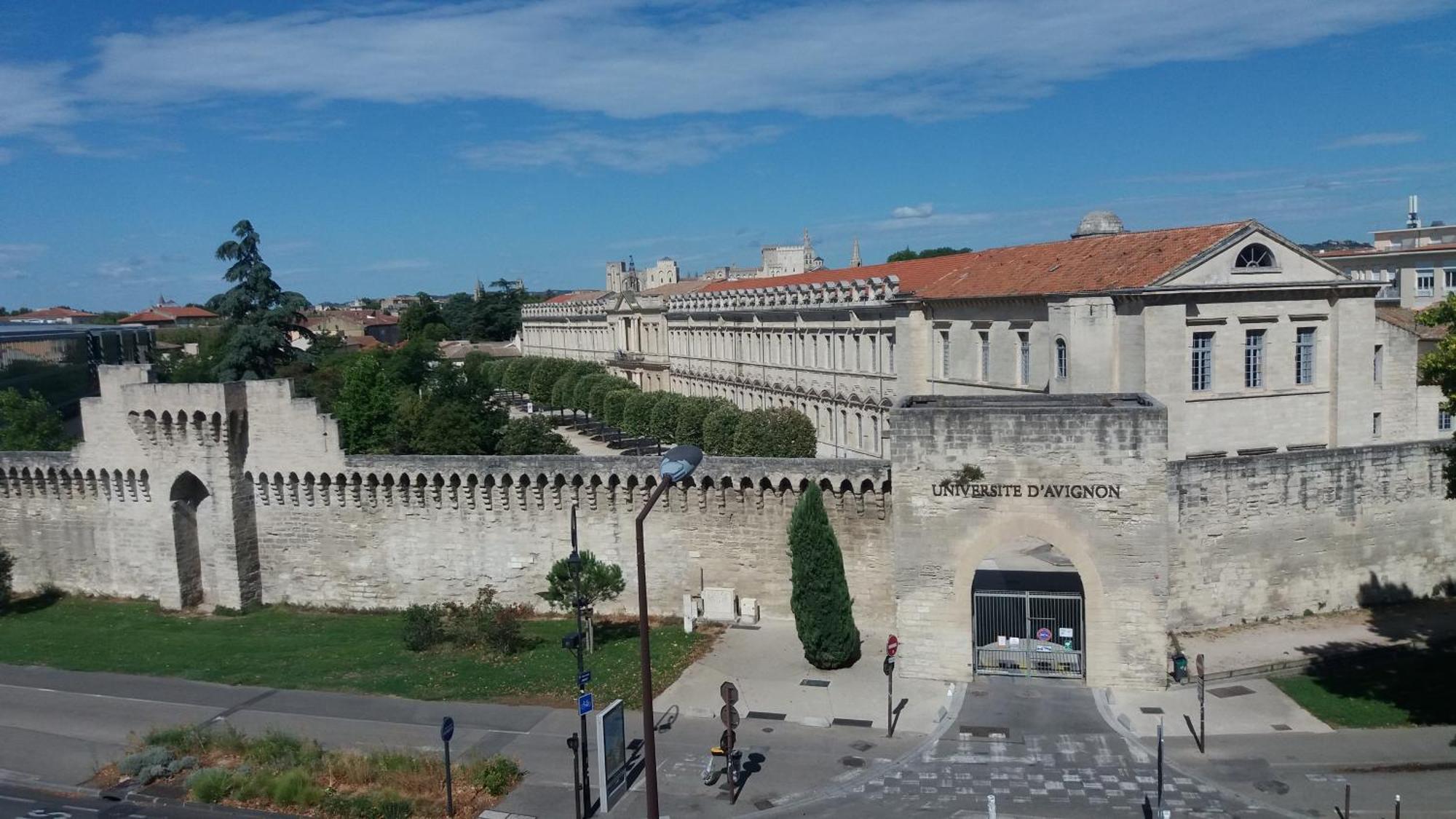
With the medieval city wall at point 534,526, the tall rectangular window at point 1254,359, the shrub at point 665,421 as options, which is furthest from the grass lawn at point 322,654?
the shrub at point 665,421

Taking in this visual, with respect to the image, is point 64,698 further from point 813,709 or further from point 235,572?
point 813,709

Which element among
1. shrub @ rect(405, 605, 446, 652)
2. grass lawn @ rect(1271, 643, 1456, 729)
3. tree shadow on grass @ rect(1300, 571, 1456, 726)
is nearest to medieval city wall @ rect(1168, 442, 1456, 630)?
tree shadow on grass @ rect(1300, 571, 1456, 726)

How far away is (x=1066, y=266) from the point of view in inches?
1529

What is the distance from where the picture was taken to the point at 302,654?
2653 cm

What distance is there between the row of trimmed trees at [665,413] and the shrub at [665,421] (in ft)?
0.13

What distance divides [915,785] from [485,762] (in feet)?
23.7

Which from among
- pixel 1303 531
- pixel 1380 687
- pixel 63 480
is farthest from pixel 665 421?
pixel 1380 687

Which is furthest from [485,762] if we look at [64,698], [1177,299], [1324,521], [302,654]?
[1177,299]

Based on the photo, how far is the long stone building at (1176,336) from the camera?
1352 inches

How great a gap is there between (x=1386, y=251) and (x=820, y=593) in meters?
63.7

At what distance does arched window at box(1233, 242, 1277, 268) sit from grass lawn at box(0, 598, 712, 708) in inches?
849

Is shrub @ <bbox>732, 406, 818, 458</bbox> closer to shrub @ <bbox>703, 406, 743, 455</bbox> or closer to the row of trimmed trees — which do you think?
the row of trimmed trees

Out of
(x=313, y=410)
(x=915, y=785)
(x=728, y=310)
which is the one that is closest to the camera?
(x=915, y=785)

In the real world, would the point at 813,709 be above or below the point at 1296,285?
below
